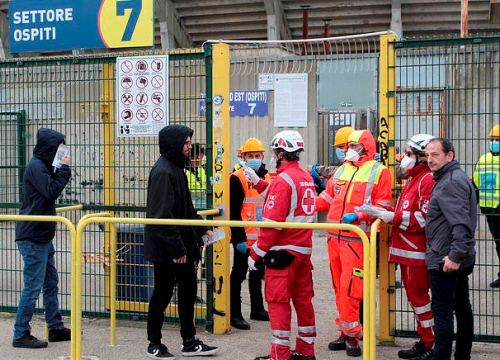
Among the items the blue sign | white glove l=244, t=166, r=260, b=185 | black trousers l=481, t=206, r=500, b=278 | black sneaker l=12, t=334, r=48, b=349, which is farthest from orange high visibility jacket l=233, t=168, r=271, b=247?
the blue sign

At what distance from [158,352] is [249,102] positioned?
824 cm

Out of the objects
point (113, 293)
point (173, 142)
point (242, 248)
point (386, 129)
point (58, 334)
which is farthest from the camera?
point (242, 248)

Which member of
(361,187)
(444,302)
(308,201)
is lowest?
(444,302)

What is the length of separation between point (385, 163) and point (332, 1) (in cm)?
1236

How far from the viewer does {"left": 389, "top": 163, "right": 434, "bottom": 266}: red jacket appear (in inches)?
240

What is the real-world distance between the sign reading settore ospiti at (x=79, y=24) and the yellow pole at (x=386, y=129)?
2.34 metres

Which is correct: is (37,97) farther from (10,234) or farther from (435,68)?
(435,68)

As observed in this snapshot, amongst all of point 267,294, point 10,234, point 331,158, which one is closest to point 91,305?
point 10,234

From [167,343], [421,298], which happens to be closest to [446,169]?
[421,298]

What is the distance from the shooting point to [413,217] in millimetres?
6121

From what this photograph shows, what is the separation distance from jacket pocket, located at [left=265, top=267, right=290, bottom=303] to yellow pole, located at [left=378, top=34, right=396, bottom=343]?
113 cm

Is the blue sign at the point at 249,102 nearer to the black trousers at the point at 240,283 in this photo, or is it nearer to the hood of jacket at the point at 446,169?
the black trousers at the point at 240,283

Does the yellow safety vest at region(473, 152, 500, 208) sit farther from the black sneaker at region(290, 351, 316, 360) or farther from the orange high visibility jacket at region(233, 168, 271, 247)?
the black sneaker at region(290, 351, 316, 360)

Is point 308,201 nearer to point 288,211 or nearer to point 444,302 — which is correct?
point 288,211
